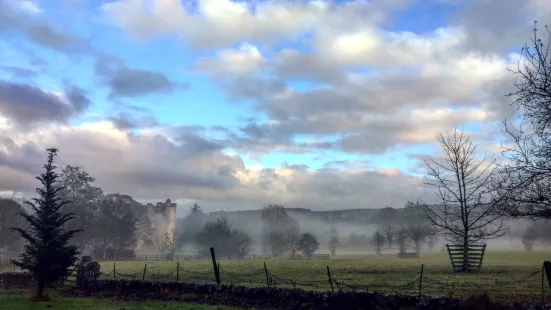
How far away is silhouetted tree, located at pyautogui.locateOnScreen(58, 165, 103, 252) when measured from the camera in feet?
275

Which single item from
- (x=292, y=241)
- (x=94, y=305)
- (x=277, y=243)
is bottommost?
(x=277, y=243)

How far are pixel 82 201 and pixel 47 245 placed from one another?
216ft

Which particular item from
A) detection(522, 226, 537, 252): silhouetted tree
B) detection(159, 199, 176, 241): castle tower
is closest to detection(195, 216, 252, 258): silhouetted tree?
detection(159, 199, 176, 241): castle tower

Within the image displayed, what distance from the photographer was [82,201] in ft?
284

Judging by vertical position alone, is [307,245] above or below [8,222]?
below

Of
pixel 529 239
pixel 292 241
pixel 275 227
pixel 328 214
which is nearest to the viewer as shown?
pixel 529 239

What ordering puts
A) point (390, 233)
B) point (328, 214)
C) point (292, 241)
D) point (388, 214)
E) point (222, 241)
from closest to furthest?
1. point (222, 241)
2. point (292, 241)
3. point (390, 233)
4. point (388, 214)
5. point (328, 214)

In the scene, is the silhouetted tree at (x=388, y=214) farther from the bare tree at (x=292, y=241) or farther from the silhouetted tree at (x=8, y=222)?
the silhouetted tree at (x=8, y=222)

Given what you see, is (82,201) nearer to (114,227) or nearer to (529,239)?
(114,227)

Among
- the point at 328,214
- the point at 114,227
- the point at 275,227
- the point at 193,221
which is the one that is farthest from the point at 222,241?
the point at 328,214

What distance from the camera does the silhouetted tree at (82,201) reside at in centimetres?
8381

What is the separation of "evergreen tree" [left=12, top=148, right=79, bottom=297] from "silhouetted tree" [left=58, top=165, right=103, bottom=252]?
6100cm

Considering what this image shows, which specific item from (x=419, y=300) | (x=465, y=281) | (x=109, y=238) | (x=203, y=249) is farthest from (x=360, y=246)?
(x=419, y=300)

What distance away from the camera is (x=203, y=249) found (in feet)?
303
